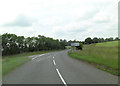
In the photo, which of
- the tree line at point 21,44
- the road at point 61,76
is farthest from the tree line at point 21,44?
the road at point 61,76

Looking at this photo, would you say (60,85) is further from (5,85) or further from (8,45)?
(8,45)

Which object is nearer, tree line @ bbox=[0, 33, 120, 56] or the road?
the road

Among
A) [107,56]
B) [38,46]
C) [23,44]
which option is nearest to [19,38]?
[23,44]

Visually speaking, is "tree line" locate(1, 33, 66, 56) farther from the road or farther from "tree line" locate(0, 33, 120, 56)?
the road

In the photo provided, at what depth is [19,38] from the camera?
60.4 meters

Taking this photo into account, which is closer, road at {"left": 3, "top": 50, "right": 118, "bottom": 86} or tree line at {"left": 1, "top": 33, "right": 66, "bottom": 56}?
road at {"left": 3, "top": 50, "right": 118, "bottom": 86}

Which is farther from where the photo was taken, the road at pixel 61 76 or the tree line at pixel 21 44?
the tree line at pixel 21 44

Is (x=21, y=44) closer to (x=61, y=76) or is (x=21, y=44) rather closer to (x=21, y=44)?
(x=21, y=44)

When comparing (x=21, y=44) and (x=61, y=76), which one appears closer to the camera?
(x=61, y=76)

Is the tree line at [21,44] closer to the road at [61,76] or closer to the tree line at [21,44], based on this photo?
the tree line at [21,44]

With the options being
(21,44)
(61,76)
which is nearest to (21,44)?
(21,44)

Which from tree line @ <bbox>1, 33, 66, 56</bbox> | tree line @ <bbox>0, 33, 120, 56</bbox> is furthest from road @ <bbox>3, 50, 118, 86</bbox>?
tree line @ <bbox>1, 33, 66, 56</bbox>

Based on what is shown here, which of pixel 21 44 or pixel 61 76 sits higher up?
pixel 21 44

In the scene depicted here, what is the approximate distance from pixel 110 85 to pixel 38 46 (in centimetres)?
7044
